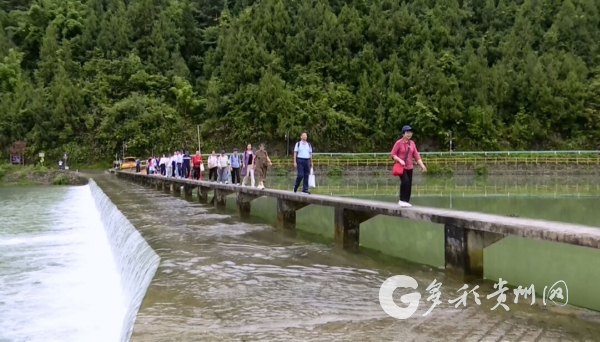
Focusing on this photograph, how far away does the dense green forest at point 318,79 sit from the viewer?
58875 mm

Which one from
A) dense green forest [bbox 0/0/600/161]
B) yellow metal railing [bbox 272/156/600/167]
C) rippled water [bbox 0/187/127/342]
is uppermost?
dense green forest [bbox 0/0/600/161]

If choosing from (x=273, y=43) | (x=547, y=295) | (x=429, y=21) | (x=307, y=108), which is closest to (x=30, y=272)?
(x=547, y=295)

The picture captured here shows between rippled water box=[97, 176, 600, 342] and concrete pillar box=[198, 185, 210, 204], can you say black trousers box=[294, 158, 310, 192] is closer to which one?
rippled water box=[97, 176, 600, 342]

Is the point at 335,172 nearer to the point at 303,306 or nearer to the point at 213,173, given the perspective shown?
the point at 213,173

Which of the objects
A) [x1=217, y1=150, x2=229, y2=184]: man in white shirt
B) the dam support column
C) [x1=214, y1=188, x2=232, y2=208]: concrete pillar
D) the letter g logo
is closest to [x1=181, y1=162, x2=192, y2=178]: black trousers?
[x1=217, y1=150, x2=229, y2=184]: man in white shirt

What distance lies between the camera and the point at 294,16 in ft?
239

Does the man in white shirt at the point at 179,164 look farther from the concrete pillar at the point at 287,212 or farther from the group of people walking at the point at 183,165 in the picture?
the concrete pillar at the point at 287,212

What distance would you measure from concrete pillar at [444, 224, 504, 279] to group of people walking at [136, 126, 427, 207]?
163 centimetres

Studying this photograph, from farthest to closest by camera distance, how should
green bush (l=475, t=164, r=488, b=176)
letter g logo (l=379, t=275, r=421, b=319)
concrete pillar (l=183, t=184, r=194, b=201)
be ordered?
green bush (l=475, t=164, r=488, b=176) → concrete pillar (l=183, t=184, r=194, b=201) → letter g logo (l=379, t=275, r=421, b=319)

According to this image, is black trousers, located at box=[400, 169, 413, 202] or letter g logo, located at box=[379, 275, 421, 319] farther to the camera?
black trousers, located at box=[400, 169, 413, 202]

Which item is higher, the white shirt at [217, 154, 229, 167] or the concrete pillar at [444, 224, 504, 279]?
the white shirt at [217, 154, 229, 167]
